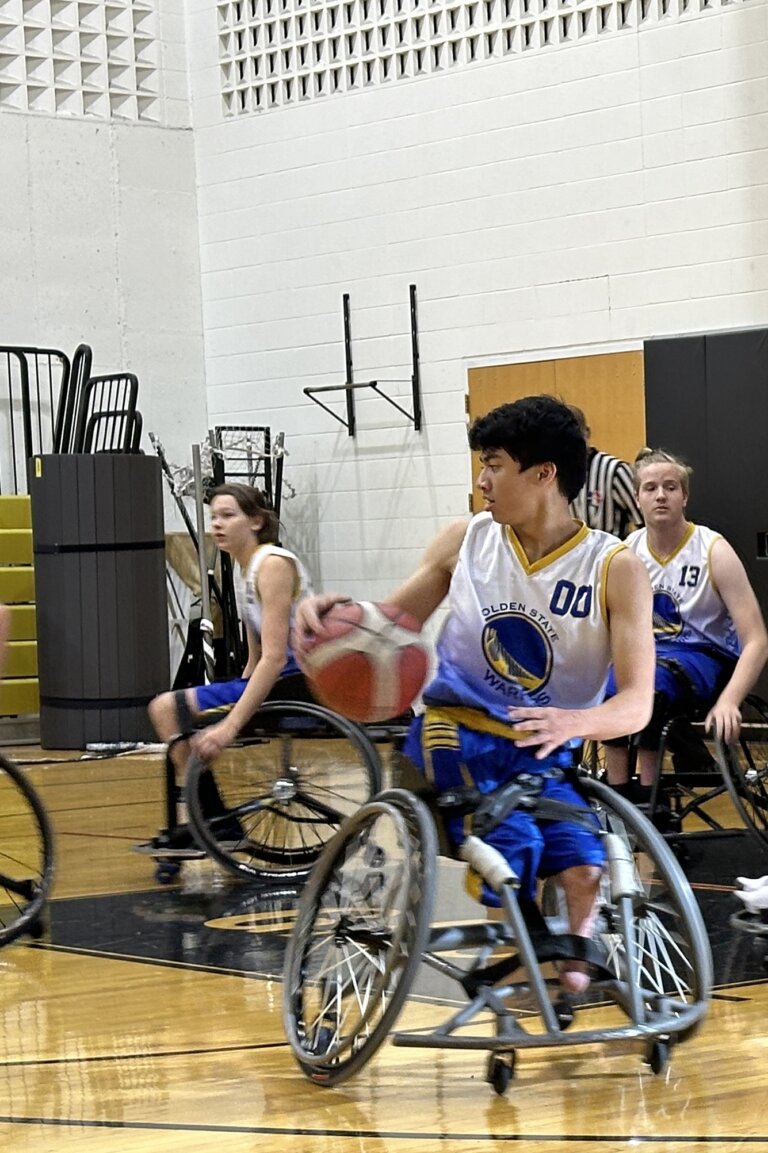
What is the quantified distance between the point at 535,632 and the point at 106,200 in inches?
311

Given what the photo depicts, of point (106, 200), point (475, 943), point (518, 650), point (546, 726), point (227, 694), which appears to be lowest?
point (475, 943)

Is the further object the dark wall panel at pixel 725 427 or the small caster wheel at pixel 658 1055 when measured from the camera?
the dark wall panel at pixel 725 427

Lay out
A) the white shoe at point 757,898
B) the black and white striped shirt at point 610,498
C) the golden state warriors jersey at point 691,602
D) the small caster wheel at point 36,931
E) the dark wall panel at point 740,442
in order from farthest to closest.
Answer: the dark wall panel at point 740,442
the black and white striped shirt at point 610,498
the golden state warriors jersey at point 691,602
the small caster wheel at point 36,931
the white shoe at point 757,898

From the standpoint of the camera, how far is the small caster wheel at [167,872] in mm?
5082

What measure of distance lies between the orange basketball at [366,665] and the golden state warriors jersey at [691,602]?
7.47ft

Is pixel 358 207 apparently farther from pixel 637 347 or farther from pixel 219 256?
pixel 637 347

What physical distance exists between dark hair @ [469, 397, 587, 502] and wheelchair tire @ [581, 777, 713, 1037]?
1.86 feet

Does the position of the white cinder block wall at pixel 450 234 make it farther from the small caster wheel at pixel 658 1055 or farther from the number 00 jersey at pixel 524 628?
the small caster wheel at pixel 658 1055

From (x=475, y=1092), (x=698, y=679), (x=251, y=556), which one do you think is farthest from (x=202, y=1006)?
(x=698, y=679)

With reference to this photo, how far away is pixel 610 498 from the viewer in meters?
6.12

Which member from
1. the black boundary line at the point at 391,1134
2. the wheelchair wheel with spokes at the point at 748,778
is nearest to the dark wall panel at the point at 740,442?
the wheelchair wheel with spokes at the point at 748,778

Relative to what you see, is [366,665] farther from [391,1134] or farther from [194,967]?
[194,967]

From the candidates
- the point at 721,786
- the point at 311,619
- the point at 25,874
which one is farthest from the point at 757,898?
the point at 25,874

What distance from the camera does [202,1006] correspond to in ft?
11.8
